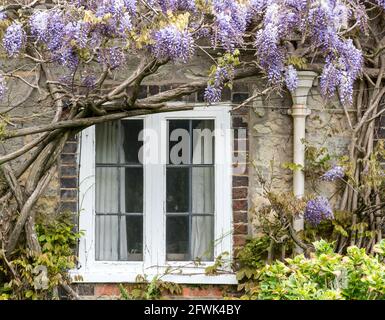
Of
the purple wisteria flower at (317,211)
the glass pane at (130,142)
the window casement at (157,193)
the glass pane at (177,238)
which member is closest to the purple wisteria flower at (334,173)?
the purple wisteria flower at (317,211)

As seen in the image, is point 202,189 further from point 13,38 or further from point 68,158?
point 13,38

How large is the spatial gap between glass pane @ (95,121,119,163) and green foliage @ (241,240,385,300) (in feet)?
6.93

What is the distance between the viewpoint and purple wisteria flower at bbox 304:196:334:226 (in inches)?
273

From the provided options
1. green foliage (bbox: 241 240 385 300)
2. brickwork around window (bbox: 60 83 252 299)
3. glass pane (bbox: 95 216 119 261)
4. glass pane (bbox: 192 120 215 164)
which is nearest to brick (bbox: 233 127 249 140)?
brickwork around window (bbox: 60 83 252 299)

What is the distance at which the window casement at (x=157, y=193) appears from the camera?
7.20 m

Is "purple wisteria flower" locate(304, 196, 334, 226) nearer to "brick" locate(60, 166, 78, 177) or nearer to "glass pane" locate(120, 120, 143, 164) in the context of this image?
"glass pane" locate(120, 120, 143, 164)

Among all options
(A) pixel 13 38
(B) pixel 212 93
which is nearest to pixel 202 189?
(B) pixel 212 93

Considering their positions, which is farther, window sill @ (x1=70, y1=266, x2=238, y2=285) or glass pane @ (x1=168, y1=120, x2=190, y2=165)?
glass pane @ (x1=168, y1=120, x2=190, y2=165)

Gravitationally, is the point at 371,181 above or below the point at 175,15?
below

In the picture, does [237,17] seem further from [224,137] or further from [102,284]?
[102,284]

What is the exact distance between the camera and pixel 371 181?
6.89 metres

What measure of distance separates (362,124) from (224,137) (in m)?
Result: 1.09

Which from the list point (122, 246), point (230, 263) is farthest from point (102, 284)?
point (230, 263)

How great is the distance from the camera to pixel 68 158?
7.20m
